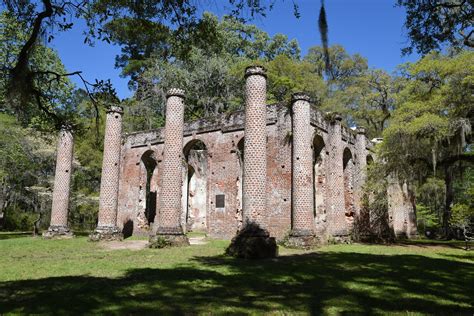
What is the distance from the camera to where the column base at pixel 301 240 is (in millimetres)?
15966

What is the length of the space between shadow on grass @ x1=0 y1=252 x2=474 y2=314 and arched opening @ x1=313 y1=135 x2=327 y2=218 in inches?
349

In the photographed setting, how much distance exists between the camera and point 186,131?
2325 cm

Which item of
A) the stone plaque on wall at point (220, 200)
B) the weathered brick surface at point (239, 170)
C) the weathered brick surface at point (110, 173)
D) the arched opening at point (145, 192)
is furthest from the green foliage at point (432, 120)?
the arched opening at point (145, 192)

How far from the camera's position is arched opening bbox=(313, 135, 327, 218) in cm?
1955

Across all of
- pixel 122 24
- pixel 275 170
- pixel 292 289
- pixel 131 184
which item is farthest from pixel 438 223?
pixel 122 24

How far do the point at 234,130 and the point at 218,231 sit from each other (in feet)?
18.0

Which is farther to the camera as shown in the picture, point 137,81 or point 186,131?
point 137,81

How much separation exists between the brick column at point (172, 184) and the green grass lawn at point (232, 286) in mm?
4025

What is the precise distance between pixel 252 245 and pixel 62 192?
576 inches

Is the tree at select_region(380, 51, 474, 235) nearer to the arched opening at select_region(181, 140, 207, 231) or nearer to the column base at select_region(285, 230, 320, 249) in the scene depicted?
the column base at select_region(285, 230, 320, 249)

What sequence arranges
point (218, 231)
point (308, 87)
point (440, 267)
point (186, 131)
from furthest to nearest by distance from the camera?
1. point (308, 87)
2. point (186, 131)
3. point (218, 231)
4. point (440, 267)

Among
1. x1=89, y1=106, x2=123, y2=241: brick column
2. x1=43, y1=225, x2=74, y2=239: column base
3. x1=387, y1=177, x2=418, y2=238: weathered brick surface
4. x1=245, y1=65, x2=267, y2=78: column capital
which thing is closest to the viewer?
x1=245, y1=65, x2=267, y2=78: column capital

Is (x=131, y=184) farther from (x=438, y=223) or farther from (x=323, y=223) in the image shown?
(x=438, y=223)

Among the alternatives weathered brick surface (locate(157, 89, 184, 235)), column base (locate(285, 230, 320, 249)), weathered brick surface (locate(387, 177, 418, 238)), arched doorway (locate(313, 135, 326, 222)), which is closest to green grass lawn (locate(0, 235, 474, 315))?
column base (locate(285, 230, 320, 249))
